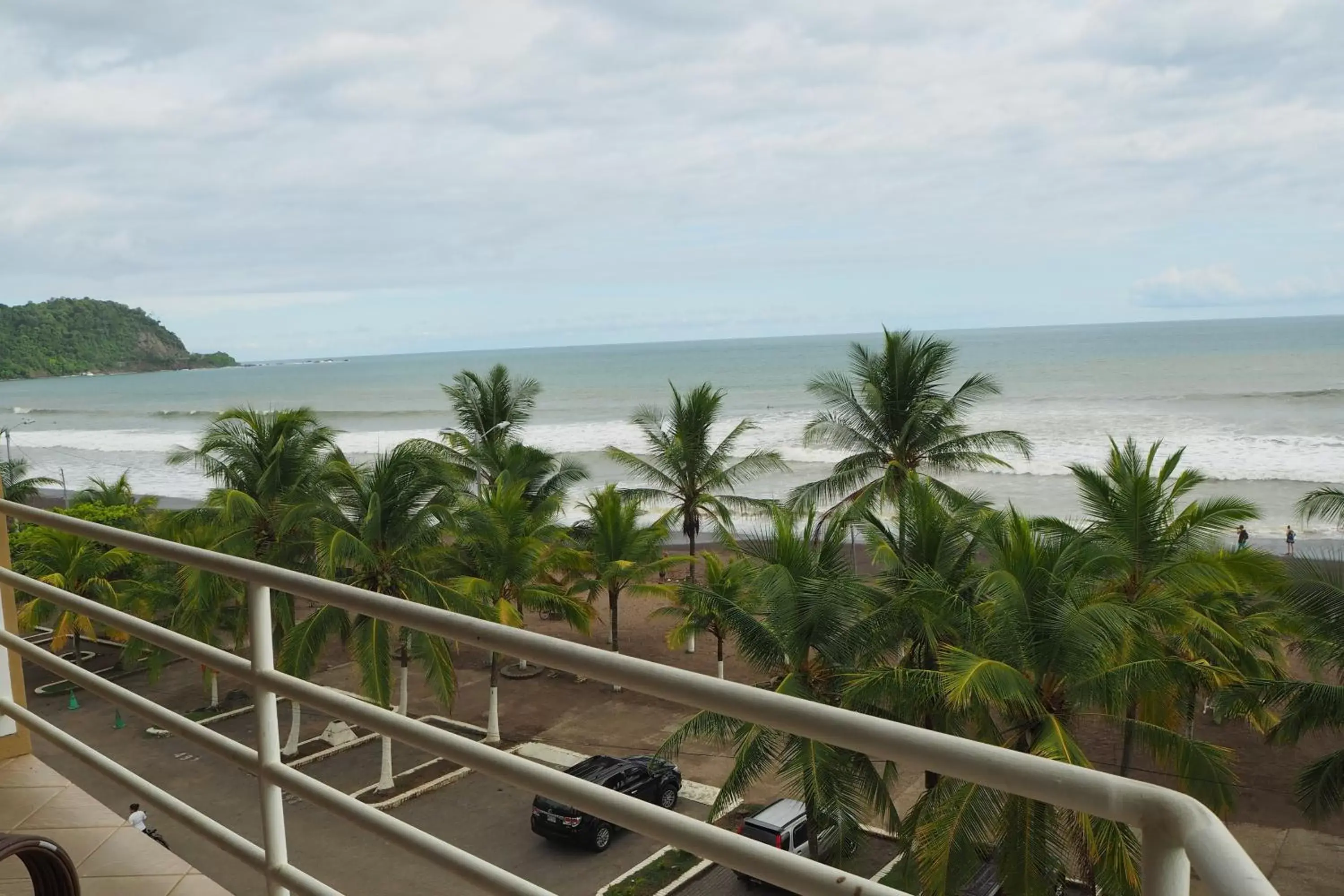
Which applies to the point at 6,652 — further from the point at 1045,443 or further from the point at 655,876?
the point at 1045,443

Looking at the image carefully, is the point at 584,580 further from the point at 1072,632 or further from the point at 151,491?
the point at 151,491

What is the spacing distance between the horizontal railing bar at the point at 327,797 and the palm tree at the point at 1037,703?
761 cm

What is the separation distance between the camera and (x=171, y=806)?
1.85m

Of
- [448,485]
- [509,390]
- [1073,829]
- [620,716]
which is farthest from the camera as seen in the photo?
[509,390]

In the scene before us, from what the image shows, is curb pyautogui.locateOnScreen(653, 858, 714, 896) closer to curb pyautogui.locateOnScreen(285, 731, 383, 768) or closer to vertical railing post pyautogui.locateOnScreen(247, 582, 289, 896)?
curb pyautogui.locateOnScreen(285, 731, 383, 768)

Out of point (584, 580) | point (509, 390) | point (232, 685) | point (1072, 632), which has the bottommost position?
point (232, 685)

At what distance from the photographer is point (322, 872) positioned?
38.4 ft

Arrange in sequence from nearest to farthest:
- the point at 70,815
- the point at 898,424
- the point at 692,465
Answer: the point at 70,815 → the point at 898,424 → the point at 692,465

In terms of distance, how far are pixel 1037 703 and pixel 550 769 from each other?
10000mm

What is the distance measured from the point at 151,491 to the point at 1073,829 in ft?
132

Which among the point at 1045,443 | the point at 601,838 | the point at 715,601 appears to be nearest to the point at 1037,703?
the point at 715,601

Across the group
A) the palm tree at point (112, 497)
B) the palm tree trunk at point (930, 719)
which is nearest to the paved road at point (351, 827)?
the palm tree trunk at point (930, 719)

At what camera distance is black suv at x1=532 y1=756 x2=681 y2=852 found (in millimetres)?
10516

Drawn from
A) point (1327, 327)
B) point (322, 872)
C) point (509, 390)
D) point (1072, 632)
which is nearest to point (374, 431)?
point (509, 390)
